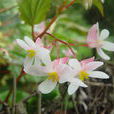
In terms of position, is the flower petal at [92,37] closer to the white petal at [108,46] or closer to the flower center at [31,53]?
the white petal at [108,46]

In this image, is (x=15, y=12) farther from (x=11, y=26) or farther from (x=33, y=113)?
A: (x=33, y=113)

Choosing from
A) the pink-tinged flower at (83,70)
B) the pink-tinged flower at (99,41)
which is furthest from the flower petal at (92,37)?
the pink-tinged flower at (83,70)

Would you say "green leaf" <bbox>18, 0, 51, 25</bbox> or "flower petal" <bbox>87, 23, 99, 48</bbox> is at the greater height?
"green leaf" <bbox>18, 0, 51, 25</bbox>

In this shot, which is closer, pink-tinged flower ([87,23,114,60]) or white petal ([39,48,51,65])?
white petal ([39,48,51,65])

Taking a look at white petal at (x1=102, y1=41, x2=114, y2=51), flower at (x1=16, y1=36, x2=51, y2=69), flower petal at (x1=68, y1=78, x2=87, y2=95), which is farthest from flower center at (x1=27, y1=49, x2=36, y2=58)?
white petal at (x1=102, y1=41, x2=114, y2=51)

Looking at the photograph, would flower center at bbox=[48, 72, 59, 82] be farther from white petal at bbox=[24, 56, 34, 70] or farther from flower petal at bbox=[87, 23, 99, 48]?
flower petal at bbox=[87, 23, 99, 48]

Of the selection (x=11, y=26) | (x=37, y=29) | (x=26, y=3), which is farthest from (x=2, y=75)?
(x=26, y=3)

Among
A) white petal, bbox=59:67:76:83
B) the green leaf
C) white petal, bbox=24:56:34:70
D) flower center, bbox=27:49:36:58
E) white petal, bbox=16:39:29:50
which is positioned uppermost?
the green leaf
